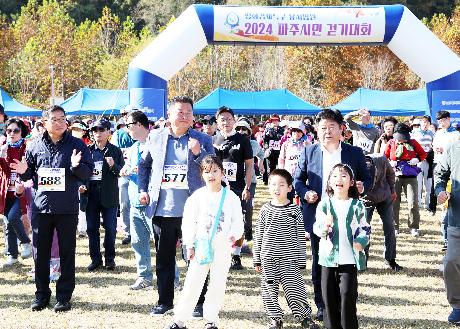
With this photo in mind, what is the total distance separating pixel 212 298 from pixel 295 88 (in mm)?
40561

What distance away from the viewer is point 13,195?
831 centimetres

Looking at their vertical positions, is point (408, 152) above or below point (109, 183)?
above

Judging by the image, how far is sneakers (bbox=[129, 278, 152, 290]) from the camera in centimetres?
718

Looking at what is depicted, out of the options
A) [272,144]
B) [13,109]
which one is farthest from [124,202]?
[13,109]

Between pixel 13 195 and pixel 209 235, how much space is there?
3956 mm

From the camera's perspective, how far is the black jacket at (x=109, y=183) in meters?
8.20

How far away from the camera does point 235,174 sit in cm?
827

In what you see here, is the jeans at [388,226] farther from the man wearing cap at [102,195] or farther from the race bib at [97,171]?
the race bib at [97,171]

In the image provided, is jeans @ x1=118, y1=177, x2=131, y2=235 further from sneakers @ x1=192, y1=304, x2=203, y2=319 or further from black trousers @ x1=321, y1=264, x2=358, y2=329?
black trousers @ x1=321, y1=264, x2=358, y2=329

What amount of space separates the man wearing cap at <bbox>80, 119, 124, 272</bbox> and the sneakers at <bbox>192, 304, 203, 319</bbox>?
2592 mm

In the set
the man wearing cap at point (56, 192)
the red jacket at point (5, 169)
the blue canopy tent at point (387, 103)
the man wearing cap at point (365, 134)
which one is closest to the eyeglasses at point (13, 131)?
the red jacket at point (5, 169)

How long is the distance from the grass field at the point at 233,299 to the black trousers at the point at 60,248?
0.24m

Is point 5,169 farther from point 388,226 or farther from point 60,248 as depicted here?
point 388,226

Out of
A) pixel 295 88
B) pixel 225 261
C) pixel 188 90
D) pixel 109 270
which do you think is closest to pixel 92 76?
pixel 188 90
